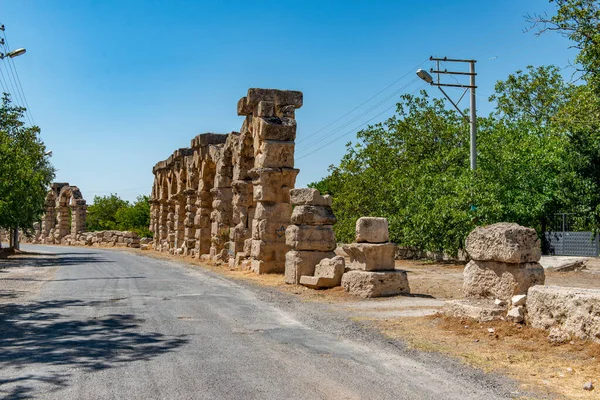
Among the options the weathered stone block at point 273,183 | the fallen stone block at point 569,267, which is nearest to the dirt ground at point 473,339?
the weathered stone block at point 273,183

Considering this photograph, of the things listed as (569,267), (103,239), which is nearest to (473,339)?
(569,267)

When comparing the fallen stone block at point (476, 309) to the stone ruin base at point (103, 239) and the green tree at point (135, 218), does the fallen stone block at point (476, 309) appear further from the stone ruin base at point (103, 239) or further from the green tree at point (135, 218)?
the green tree at point (135, 218)

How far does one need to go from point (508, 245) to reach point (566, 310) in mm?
1650

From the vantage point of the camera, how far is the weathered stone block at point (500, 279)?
844cm

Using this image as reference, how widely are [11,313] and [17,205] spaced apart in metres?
14.4

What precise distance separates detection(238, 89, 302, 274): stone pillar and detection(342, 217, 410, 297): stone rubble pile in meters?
5.58

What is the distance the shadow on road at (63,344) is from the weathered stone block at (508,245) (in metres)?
A: 4.66

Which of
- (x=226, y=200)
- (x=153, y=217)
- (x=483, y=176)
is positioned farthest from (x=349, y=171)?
(x=153, y=217)

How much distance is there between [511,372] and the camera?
19.1 feet

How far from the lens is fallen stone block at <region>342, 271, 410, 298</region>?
37.1ft

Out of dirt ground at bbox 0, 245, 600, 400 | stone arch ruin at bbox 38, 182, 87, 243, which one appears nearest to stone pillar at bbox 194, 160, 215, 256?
dirt ground at bbox 0, 245, 600, 400

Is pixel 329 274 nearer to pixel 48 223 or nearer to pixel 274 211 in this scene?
pixel 274 211

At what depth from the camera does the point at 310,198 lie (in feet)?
46.7

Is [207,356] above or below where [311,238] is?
below
